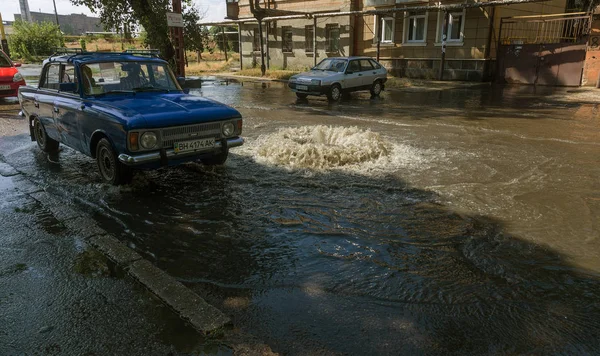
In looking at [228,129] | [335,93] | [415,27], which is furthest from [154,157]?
[415,27]

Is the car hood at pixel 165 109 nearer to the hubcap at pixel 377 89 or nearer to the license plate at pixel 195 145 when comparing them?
the license plate at pixel 195 145

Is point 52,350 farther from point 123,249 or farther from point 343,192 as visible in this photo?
point 343,192

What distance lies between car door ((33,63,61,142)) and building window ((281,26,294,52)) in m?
24.6

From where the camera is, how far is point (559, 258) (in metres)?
4.10

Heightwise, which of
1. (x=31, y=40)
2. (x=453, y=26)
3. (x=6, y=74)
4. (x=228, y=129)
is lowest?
(x=228, y=129)

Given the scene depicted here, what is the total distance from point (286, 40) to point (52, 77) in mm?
25319

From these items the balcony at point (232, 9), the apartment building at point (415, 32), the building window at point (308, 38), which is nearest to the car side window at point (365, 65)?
the apartment building at point (415, 32)

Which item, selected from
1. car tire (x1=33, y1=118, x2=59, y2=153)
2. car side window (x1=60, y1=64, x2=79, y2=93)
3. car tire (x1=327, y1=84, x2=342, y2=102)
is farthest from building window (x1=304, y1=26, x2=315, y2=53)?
car side window (x1=60, y1=64, x2=79, y2=93)

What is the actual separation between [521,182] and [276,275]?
14.7 feet

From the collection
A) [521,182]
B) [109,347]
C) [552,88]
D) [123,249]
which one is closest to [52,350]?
[109,347]

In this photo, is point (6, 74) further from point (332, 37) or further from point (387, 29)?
point (387, 29)

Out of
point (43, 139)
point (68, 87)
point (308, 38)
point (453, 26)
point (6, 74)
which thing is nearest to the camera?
point (68, 87)

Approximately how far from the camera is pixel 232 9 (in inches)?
1252

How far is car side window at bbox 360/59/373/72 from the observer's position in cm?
1712
